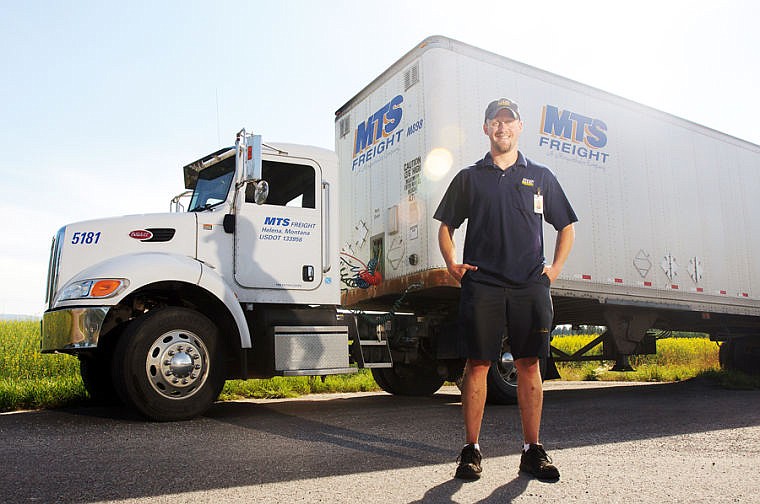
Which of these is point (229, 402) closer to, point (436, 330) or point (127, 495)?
point (436, 330)

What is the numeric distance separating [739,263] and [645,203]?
Result: 2321 millimetres

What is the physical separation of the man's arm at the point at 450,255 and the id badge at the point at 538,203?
489mm

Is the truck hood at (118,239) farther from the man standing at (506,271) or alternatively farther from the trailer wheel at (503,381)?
the trailer wheel at (503,381)

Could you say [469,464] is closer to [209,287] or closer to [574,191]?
[209,287]

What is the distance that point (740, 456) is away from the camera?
4316mm

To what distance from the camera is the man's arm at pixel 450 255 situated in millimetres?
3668

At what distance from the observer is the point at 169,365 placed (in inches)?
226

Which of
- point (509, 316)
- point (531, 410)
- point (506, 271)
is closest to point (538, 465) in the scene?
point (531, 410)

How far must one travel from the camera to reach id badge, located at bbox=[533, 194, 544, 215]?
3.76 metres

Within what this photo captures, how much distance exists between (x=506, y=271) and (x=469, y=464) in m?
1.05

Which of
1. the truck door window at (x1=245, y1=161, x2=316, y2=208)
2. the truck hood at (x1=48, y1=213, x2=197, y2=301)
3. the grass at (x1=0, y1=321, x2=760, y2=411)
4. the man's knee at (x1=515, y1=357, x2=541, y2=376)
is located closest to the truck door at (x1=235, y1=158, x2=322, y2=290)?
the truck door window at (x1=245, y1=161, x2=316, y2=208)

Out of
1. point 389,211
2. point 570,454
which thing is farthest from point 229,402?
point 570,454

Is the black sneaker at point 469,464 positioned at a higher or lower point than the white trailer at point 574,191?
lower

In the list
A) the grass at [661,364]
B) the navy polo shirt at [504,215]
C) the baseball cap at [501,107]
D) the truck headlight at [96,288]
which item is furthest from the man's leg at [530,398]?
the grass at [661,364]
